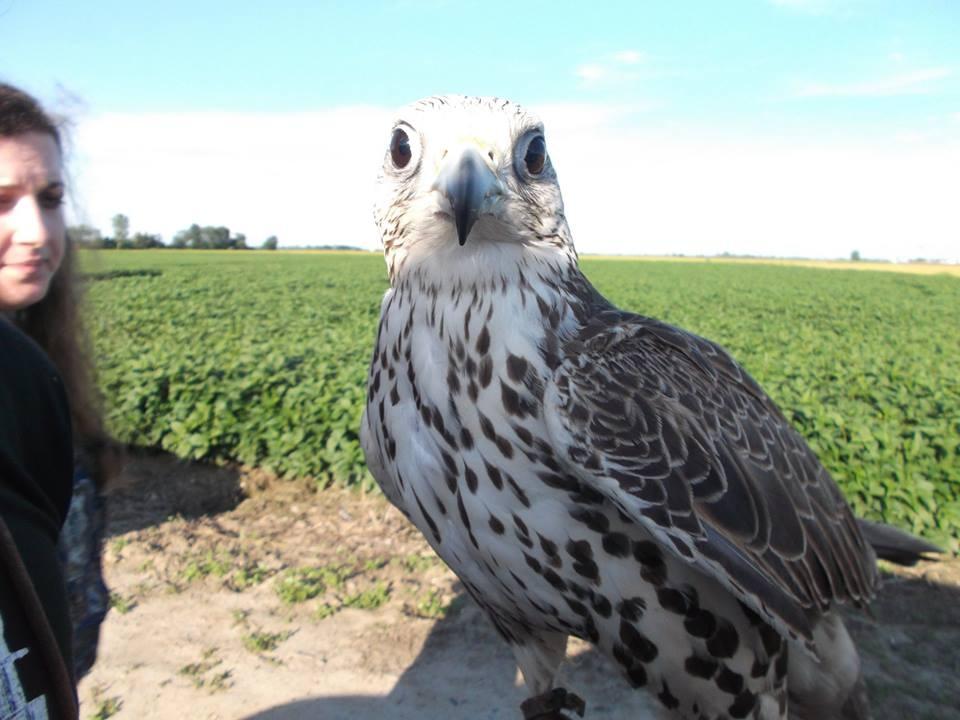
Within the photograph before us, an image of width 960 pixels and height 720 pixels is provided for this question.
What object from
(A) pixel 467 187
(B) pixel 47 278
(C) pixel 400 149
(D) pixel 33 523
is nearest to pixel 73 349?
(B) pixel 47 278

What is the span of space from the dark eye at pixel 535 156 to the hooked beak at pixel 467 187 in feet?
0.77

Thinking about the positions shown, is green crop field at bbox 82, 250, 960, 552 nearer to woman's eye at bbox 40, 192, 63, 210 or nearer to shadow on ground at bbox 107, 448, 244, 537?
shadow on ground at bbox 107, 448, 244, 537

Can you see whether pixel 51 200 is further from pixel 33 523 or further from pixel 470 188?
pixel 470 188

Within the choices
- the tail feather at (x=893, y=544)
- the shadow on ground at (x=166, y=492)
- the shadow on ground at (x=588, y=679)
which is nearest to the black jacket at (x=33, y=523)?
the tail feather at (x=893, y=544)

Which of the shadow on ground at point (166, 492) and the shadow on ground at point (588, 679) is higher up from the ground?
the shadow on ground at point (166, 492)

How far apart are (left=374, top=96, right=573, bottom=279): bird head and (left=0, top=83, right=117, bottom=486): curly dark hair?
900 mm

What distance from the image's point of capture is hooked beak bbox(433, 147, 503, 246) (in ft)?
5.82

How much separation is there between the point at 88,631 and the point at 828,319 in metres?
23.1

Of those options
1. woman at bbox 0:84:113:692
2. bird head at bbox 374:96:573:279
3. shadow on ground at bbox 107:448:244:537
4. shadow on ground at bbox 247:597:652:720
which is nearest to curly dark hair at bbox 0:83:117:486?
woman at bbox 0:84:113:692

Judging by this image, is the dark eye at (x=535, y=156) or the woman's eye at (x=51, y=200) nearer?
the woman's eye at (x=51, y=200)

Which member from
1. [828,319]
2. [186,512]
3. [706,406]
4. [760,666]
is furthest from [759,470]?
[828,319]

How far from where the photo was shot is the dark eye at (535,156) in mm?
2057

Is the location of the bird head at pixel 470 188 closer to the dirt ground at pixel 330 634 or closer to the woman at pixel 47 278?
the woman at pixel 47 278

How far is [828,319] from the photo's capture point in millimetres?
21938
